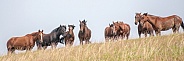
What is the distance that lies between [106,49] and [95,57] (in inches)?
53.9

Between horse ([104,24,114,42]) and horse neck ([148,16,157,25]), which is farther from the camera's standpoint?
horse ([104,24,114,42])

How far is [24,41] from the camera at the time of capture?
21984mm

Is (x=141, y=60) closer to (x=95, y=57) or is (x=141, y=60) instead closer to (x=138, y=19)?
A: (x=95, y=57)

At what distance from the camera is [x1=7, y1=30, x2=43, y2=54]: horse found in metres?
21.6

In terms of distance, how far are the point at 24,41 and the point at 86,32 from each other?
4.07 m

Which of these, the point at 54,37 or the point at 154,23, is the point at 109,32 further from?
the point at 154,23

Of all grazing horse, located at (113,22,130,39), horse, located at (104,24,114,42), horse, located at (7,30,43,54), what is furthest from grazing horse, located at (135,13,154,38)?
horse, located at (7,30,43,54)

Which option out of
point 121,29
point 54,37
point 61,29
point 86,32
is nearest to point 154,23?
point 121,29

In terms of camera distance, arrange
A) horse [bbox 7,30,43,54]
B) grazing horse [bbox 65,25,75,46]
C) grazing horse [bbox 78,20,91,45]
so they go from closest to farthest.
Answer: grazing horse [bbox 65,25,75,46] < grazing horse [bbox 78,20,91,45] < horse [bbox 7,30,43,54]

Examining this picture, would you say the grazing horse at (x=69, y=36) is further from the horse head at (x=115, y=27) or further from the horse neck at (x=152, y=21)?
the horse neck at (x=152, y=21)

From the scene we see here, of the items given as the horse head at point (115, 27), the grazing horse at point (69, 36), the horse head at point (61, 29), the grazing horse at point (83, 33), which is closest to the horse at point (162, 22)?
the horse head at point (115, 27)

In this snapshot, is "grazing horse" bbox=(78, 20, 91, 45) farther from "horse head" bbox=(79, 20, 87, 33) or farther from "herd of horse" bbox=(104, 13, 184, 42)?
"herd of horse" bbox=(104, 13, 184, 42)

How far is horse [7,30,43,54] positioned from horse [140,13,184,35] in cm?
661

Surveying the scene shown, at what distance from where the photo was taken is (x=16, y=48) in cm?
2272
